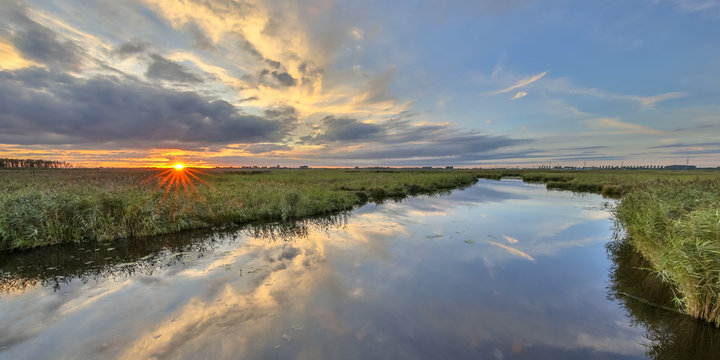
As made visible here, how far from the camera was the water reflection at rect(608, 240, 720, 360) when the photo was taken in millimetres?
5250

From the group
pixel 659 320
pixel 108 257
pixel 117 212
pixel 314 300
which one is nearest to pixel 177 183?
pixel 117 212

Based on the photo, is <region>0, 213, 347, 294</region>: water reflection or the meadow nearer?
the meadow

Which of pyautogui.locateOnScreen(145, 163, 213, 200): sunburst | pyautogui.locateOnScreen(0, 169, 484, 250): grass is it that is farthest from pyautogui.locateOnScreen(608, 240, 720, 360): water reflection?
pyautogui.locateOnScreen(145, 163, 213, 200): sunburst

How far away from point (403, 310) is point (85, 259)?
11.8 m

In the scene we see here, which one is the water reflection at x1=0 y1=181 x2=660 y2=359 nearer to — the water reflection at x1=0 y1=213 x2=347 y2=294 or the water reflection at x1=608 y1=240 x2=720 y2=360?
the water reflection at x1=0 y1=213 x2=347 y2=294

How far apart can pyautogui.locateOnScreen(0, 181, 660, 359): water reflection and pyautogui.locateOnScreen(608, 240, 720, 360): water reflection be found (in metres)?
0.32

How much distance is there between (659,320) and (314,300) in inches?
334

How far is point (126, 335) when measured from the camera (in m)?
5.68

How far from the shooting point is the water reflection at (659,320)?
17.2ft

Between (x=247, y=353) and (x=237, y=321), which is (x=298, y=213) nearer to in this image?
(x=237, y=321)

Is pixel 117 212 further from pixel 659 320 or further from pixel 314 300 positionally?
pixel 659 320

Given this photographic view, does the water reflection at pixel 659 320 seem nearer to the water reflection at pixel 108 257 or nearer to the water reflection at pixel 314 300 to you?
the water reflection at pixel 314 300

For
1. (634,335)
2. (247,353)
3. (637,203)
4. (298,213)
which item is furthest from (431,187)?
(247,353)

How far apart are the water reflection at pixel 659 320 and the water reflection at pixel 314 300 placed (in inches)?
12.5
